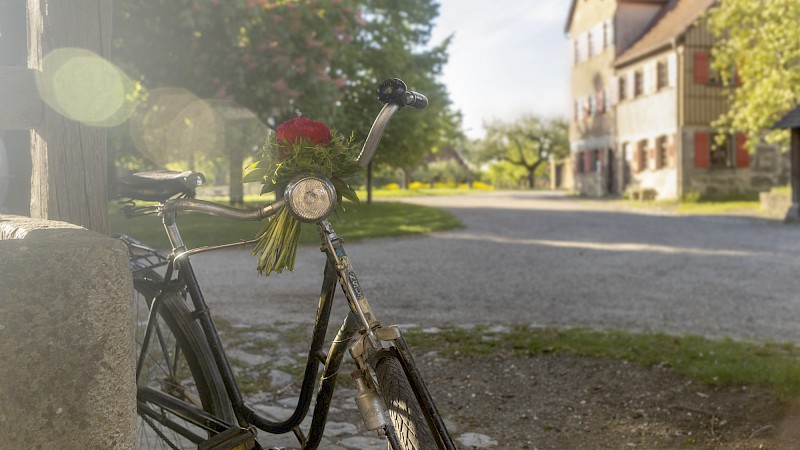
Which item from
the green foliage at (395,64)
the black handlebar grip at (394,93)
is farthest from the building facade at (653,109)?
the black handlebar grip at (394,93)

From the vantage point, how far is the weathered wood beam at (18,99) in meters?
3.12

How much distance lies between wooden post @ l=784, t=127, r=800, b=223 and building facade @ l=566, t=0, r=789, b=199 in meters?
3.63

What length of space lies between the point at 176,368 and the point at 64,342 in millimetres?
978

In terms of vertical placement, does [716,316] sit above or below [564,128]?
below

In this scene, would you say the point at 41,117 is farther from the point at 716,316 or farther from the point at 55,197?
the point at 716,316

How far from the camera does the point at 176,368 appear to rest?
9.95 ft

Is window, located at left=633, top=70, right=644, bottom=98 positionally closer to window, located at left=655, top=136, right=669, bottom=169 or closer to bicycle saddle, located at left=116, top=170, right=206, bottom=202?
window, located at left=655, top=136, right=669, bottom=169

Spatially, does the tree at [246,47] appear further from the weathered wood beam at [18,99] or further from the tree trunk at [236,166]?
the weathered wood beam at [18,99]

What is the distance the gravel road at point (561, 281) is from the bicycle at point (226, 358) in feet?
13.0

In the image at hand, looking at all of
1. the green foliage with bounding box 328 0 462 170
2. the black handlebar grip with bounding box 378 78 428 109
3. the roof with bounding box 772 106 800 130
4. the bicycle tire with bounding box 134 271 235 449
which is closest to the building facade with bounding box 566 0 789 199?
the roof with bounding box 772 106 800 130

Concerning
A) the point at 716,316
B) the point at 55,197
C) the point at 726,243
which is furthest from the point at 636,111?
the point at 55,197

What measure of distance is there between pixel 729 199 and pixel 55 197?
89.6 feet

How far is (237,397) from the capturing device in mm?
2906

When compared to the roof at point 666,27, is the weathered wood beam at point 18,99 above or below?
below
